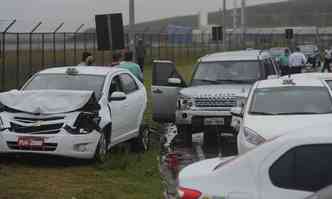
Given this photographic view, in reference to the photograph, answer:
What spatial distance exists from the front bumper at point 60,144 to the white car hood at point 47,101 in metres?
0.47

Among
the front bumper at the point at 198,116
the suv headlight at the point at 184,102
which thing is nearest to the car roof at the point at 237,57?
the suv headlight at the point at 184,102

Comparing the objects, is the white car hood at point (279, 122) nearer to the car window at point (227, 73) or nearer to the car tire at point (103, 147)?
the car tire at point (103, 147)

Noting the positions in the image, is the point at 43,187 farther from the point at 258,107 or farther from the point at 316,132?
the point at 316,132

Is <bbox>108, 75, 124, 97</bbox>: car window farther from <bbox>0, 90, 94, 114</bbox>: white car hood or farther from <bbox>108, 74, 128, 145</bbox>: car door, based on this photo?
<bbox>0, 90, 94, 114</bbox>: white car hood

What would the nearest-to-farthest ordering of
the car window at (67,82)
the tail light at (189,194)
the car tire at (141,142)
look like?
the tail light at (189,194) < the car window at (67,82) < the car tire at (141,142)

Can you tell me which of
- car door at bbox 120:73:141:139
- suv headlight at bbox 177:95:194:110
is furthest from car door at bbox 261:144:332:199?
suv headlight at bbox 177:95:194:110

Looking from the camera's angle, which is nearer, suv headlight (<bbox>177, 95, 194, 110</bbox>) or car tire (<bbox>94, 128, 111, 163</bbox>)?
car tire (<bbox>94, 128, 111, 163</bbox>)

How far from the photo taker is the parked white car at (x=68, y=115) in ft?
37.8

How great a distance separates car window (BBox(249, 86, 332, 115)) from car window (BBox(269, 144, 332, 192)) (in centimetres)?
562

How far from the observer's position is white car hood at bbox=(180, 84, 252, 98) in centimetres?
1514

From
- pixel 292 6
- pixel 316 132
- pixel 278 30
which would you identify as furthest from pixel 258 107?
pixel 292 6

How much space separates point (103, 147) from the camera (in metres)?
12.1

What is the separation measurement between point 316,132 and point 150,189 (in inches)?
188

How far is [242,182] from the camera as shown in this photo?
5695 millimetres
